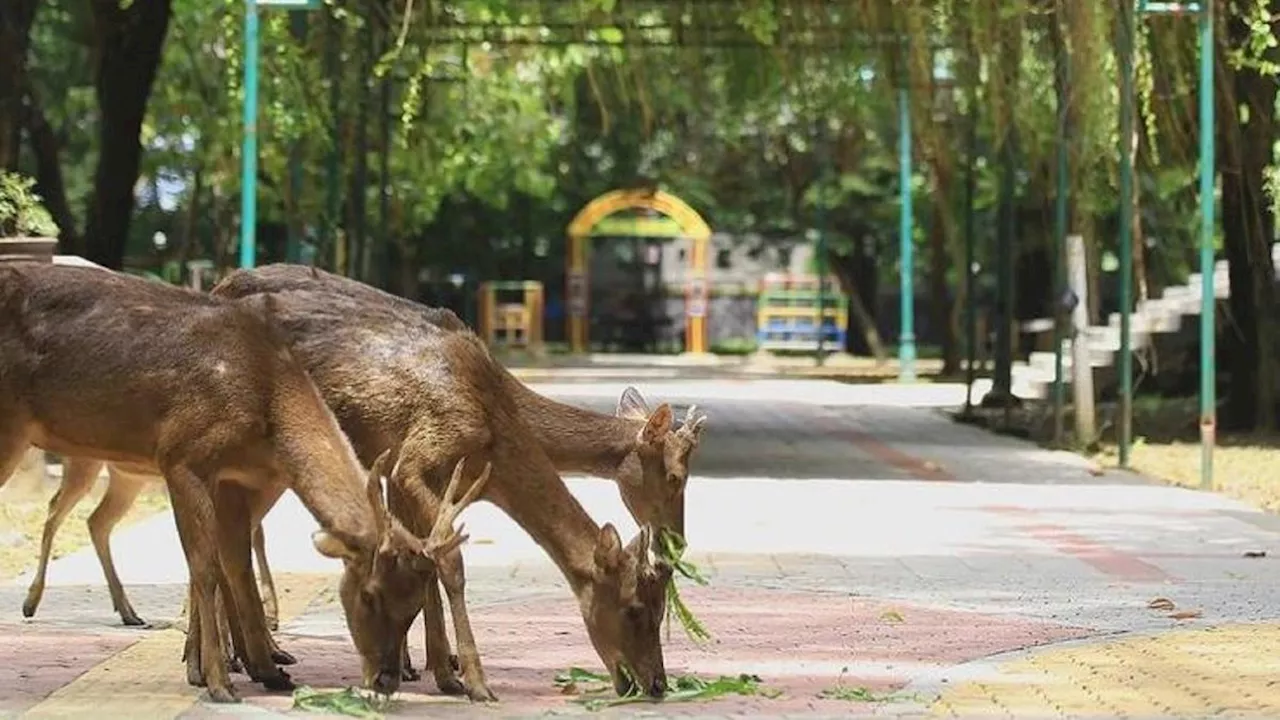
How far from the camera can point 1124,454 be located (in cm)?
2033

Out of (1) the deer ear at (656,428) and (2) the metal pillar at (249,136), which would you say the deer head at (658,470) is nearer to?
(1) the deer ear at (656,428)

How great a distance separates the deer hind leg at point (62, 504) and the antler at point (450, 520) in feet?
9.15

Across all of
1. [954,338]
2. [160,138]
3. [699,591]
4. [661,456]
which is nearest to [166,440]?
[661,456]

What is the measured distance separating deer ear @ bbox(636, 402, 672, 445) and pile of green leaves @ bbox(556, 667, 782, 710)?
1051 mm

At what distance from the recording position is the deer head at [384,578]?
26.6 feet

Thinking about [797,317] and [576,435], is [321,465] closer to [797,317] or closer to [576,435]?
[576,435]

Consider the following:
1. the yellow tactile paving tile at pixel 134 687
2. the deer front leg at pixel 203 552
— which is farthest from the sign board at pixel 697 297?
the deer front leg at pixel 203 552

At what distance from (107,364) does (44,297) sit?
1.42 ft

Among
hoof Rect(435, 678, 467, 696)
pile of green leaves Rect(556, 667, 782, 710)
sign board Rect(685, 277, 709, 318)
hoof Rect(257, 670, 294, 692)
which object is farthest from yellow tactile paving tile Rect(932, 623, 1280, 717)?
sign board Rect(685, 277, 709, 318)

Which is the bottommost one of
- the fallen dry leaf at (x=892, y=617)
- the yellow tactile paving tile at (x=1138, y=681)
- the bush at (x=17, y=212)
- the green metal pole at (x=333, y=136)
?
the fallen dry leaf at (x=892, y=617)

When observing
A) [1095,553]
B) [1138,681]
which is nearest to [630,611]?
[1138,681]

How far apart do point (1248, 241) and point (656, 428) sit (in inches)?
582

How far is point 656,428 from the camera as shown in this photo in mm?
9680

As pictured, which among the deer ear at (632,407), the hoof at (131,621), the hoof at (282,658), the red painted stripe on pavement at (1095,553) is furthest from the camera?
the red painted stripe on pavement at (1095,553)
